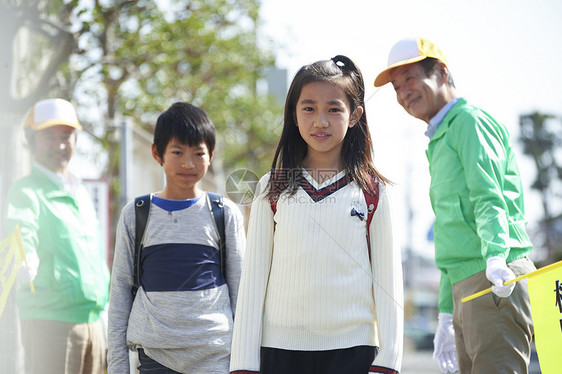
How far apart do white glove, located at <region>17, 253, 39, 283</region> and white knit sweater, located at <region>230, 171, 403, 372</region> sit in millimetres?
1264

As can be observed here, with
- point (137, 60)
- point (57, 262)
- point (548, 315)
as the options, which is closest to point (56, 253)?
point (57, 262)

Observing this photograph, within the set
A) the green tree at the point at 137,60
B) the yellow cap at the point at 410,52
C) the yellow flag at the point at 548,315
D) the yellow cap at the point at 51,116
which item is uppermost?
the green tree at the point at 137,60

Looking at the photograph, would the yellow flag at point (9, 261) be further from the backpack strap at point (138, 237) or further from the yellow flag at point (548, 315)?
the yellow flag at point (548, 315)

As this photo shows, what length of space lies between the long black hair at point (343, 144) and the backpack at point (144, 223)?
1.88 feet

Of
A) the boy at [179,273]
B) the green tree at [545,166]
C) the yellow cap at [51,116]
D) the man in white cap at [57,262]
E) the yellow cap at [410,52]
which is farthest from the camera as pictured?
the green tree at [545,166]

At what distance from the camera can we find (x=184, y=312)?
2854 millimetres

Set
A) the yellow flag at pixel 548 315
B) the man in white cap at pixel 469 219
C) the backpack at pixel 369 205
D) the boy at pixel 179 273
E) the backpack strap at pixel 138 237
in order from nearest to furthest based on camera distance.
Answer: the backpack at pixel 369 205, the yellow flag at pixel 548 315, the man in white cap at pixel 469 219, the boy at pixel 179 273, the backpack strap at pixel 138 237

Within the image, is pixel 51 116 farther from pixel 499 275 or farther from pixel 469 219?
pixel 499 275

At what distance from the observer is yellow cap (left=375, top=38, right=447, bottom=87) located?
10.2 feet

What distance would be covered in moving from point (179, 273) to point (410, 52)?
1328 millimetres

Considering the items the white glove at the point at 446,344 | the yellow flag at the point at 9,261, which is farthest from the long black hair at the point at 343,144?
the yellow flag at the point at 9,261

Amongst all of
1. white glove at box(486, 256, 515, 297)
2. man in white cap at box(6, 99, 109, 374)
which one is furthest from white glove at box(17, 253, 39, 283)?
white glove at box(486, 256, 515, 297)

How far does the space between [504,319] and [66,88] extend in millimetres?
5677

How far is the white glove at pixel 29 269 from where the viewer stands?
3182 millimetres
